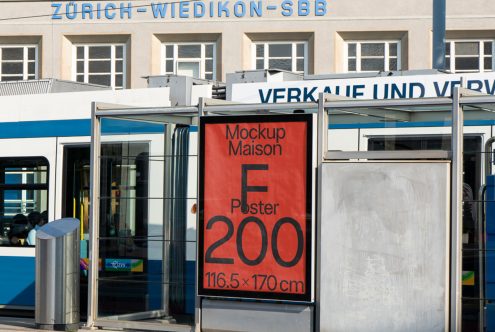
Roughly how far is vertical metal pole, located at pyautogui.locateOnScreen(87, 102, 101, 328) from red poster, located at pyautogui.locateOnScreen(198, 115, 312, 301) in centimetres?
135

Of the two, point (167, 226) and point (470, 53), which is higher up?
point (470, 53)

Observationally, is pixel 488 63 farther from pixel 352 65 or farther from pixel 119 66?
pixel 119 66

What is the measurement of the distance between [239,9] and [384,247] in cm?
2749

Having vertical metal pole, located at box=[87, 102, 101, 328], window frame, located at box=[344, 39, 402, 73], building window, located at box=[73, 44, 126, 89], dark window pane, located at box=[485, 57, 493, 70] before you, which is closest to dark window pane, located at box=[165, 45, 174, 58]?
building window, located at box=[73, 44, 126, 89]

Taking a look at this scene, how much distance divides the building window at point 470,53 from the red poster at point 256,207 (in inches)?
1026

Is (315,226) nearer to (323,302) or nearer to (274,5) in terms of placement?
(323,302)

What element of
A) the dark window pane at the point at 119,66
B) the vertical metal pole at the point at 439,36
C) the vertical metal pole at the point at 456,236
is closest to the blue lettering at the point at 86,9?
the dark window pane at the point at 119,66

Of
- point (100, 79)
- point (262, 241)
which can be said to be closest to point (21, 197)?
point (262, 241)

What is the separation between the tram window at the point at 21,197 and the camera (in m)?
15.3

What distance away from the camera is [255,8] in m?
37.4

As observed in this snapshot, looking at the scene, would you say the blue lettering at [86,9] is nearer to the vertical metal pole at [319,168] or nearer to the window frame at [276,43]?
the window frame at [276,43]

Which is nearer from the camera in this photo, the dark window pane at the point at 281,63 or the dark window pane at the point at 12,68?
the dark window pane at the point at 281,63

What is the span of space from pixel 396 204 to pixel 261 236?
1.44m

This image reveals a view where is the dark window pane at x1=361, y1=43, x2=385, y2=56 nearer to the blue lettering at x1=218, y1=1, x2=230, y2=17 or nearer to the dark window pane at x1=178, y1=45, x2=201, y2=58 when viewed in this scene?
the blue lettering at x1=218, y1=1, x2=230, y2=17
